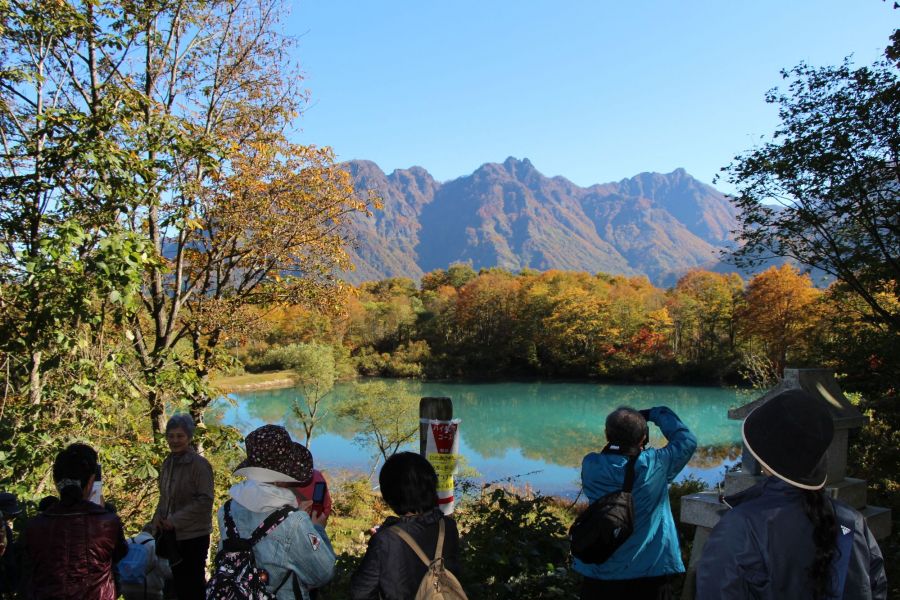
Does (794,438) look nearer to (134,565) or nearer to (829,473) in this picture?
(829,473)

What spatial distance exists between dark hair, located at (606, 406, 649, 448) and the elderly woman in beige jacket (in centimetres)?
217

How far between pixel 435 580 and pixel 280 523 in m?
0.52

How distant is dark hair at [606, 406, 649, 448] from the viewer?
7.42 ft

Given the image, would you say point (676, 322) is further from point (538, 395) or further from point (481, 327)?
point (481, 327)

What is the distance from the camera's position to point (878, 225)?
25.9 feet

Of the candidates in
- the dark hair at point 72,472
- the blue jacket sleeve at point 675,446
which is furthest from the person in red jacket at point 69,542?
the blue jacket sleeve at point 675,446

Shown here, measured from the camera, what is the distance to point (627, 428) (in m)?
2.26

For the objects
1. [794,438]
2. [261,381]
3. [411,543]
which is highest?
[794,438]

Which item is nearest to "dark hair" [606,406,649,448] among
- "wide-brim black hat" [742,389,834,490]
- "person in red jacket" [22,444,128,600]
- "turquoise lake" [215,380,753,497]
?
"wide-brim black hat" [742,389,834,490]

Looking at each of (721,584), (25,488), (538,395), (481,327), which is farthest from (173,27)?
(481,327)

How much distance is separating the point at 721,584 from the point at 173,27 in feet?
20.4

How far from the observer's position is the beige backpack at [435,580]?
1716mm

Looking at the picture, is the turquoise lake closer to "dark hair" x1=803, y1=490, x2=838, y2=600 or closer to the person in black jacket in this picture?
the person in black jacket

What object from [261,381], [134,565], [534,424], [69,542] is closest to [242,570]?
[69,542]
